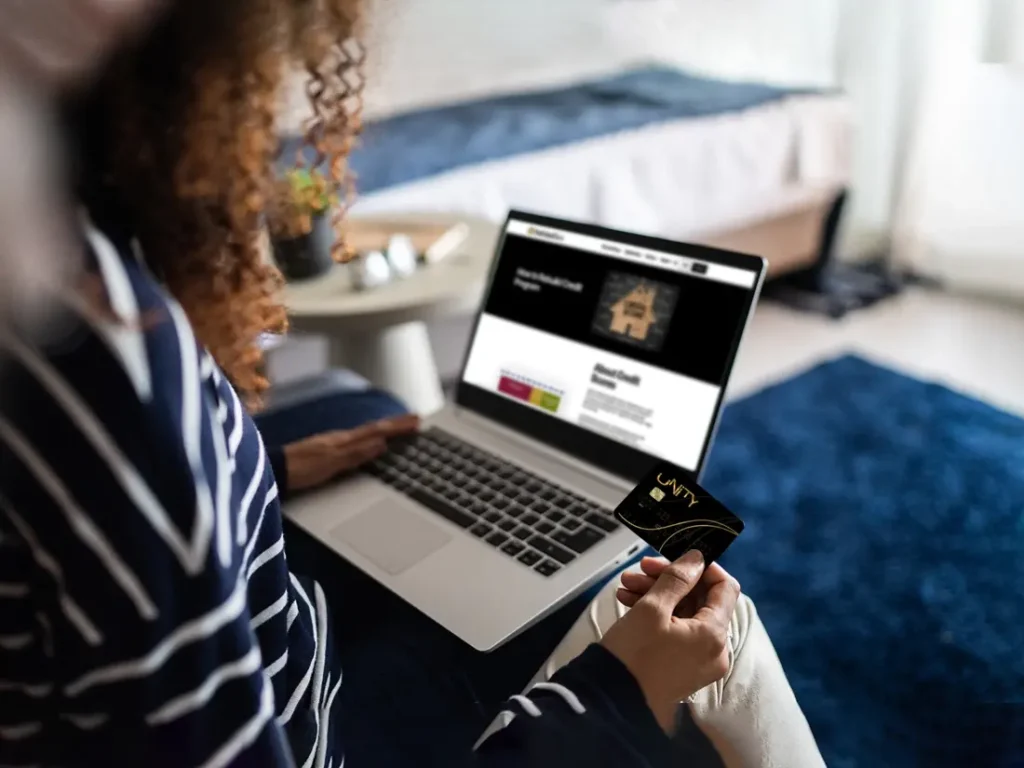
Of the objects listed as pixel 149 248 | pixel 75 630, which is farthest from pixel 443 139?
pixel 75 630

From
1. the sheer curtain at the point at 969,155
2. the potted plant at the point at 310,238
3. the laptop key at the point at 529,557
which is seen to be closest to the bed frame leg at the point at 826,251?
the sheer curtain at the point at 969,155

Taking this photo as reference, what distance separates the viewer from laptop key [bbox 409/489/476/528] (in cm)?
93

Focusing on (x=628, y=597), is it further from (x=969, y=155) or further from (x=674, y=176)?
(x=969, y=155)

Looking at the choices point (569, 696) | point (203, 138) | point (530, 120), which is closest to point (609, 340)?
point (569, 696)

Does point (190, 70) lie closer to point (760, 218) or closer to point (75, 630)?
point (75, 630)

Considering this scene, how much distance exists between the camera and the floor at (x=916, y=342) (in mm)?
2279

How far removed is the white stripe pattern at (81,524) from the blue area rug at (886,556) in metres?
1.03

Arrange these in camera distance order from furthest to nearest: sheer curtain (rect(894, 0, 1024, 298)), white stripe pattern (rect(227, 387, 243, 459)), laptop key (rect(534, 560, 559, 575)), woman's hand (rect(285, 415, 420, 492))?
sheer curtain (rect(894, 0, 1024, 298)) < woman's hand (rect(285, 415, 420, 492)) < laptop key (rect(534, 560, 559, 575)) < white stripe pattern (rect(227, 387, 243, 459))

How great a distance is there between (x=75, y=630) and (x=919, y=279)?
2.99m

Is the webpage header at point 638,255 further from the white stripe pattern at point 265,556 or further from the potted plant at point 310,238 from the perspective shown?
the white stripe pattern at point 265,556

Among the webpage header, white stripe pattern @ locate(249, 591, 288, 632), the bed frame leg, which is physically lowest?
the bed frame leg

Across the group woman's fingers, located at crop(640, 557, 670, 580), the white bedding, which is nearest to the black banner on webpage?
woman's fingers, located at crop(640, 557, 670, 580)

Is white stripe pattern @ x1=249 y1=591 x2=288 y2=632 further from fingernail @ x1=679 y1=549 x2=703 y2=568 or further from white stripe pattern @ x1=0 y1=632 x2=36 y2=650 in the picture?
fingernail @ x1=679 y1=549 x2=703 y2=568

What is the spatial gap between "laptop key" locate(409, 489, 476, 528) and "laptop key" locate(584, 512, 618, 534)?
4.7 inches
